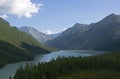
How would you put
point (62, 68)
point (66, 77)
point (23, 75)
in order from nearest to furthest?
point (66, 77), point (23, 75), point (62, 68)

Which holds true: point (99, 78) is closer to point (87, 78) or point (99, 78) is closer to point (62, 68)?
point (87, 78)

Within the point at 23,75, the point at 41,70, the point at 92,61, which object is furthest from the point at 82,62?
the point at 23,75

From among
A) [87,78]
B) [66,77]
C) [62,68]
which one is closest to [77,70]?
[62,68]

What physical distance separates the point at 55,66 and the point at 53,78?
10.4 metres

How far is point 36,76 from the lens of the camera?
86875 mm

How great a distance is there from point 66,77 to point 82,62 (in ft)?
62.3

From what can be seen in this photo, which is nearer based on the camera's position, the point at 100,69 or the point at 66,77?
the point at 66,77

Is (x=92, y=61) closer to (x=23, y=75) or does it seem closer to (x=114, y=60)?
(x=114, y=60)

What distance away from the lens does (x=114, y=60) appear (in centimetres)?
9756

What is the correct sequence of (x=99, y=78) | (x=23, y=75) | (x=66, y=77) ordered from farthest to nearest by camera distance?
1. (x=23, y=75)
2. (x=66, y=77)
3. (x=99, y=78)

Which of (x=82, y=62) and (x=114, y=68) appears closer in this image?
(x=114, y=68)

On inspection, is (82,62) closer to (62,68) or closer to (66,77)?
(62,68)

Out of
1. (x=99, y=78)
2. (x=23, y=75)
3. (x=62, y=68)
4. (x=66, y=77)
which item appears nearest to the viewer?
(x=99, y=78)

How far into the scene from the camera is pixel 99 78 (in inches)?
2891
